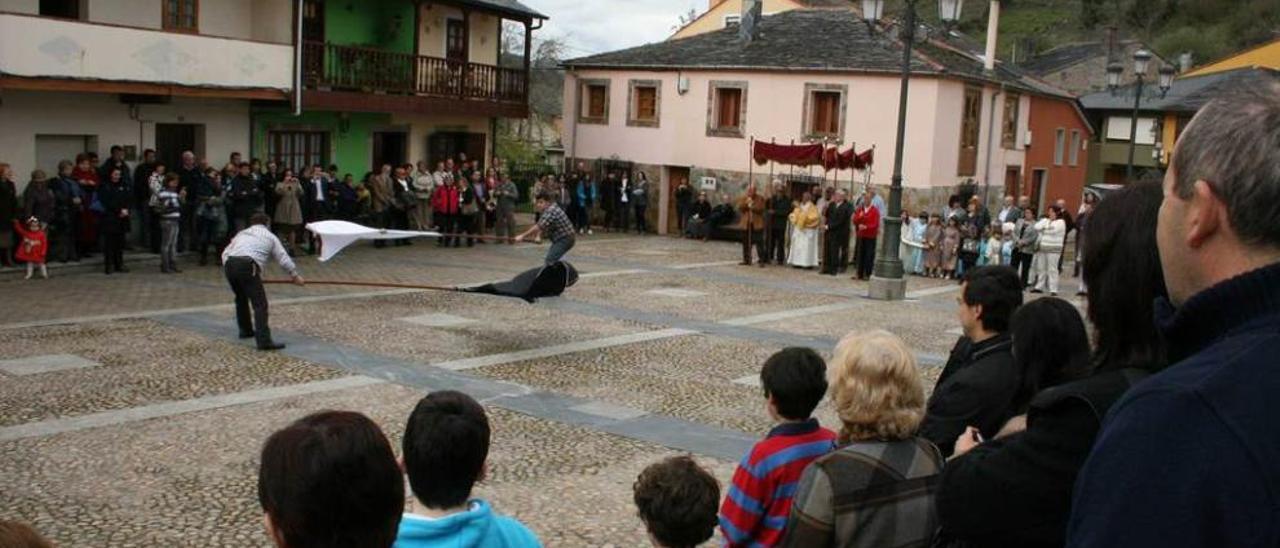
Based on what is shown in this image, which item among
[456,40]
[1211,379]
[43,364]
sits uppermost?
[456,40]

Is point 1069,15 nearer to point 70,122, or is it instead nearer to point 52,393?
point 70,122

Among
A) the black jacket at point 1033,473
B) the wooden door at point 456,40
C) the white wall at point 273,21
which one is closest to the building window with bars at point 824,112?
the wooden door at point 456,40

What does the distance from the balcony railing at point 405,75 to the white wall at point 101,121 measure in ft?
6.57

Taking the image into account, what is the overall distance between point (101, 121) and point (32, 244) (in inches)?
163

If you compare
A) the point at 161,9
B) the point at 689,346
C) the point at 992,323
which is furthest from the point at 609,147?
the point at 992,323

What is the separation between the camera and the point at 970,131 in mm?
33812

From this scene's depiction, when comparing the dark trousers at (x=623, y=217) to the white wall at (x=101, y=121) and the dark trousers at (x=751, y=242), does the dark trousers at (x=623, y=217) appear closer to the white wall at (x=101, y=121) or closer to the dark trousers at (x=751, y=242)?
the dark trousers at (x=751, y=242)

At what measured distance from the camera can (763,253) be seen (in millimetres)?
25984

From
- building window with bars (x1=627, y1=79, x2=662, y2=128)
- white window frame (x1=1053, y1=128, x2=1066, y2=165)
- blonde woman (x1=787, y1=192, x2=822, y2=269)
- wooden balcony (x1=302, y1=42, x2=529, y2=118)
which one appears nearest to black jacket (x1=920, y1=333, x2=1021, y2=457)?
blonde woman (x1=787, y1=192, x2=822, y2=269)

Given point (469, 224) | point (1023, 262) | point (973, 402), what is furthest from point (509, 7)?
point (973, 402)

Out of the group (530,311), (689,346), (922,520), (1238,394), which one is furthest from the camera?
(530,311)

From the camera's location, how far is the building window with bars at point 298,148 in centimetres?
2567

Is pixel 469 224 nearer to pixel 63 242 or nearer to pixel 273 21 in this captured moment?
pixel 273 21

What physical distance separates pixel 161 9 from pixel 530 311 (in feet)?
36.6
